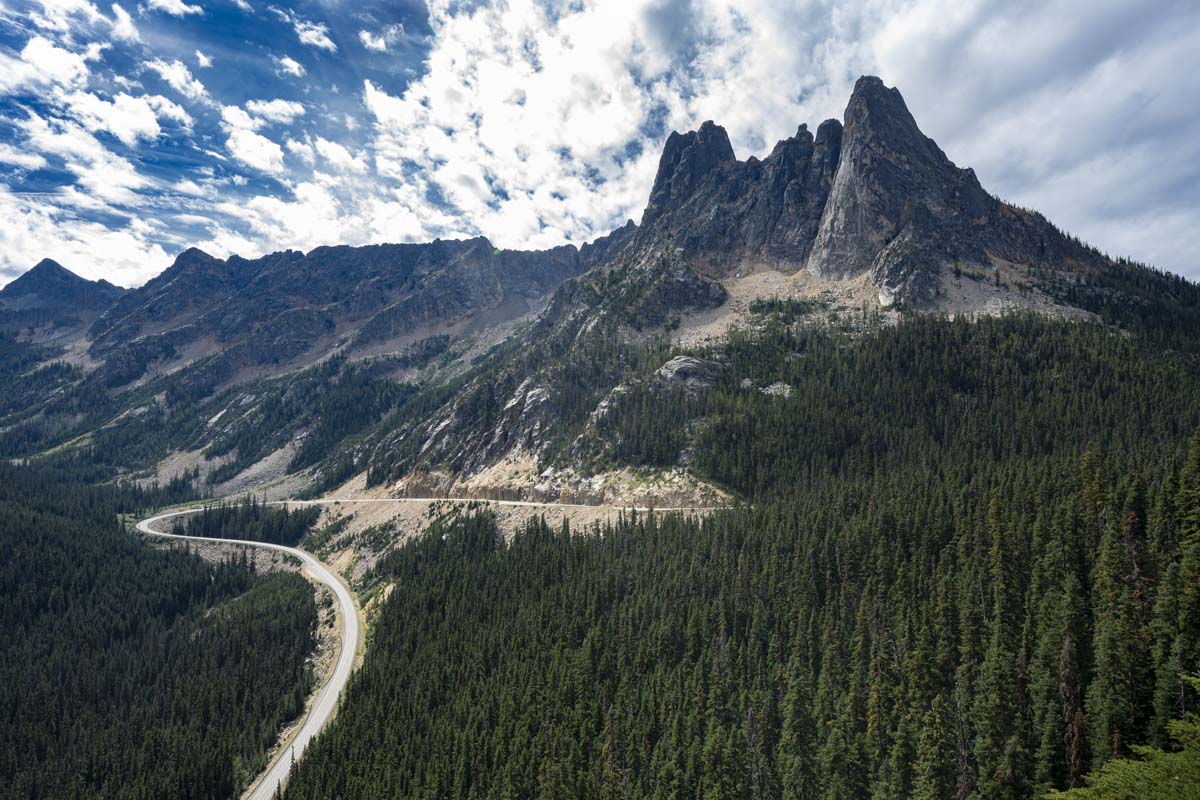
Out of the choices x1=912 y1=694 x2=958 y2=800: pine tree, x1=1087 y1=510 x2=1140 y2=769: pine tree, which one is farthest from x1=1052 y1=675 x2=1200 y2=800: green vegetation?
x1=912 y1=694 x2=958 y2=800: pine tree

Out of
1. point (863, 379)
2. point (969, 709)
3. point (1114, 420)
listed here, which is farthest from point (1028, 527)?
point (863, 379)

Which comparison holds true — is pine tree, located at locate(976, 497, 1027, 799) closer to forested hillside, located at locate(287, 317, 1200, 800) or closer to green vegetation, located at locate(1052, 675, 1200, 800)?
forested hillside, located at locate(287, 317, 1200, 800)

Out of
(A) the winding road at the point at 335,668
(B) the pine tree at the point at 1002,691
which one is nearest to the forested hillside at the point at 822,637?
(B) the pine tree at the point at 1002,691

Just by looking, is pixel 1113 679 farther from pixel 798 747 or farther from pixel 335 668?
pixel 335 668

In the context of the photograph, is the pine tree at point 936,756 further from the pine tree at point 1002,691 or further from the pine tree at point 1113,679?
the pine tree at point 1113,679

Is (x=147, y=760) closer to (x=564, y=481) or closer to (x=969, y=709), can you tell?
(x=564, y=481)

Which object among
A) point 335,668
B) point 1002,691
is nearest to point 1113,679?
point 1002,691
